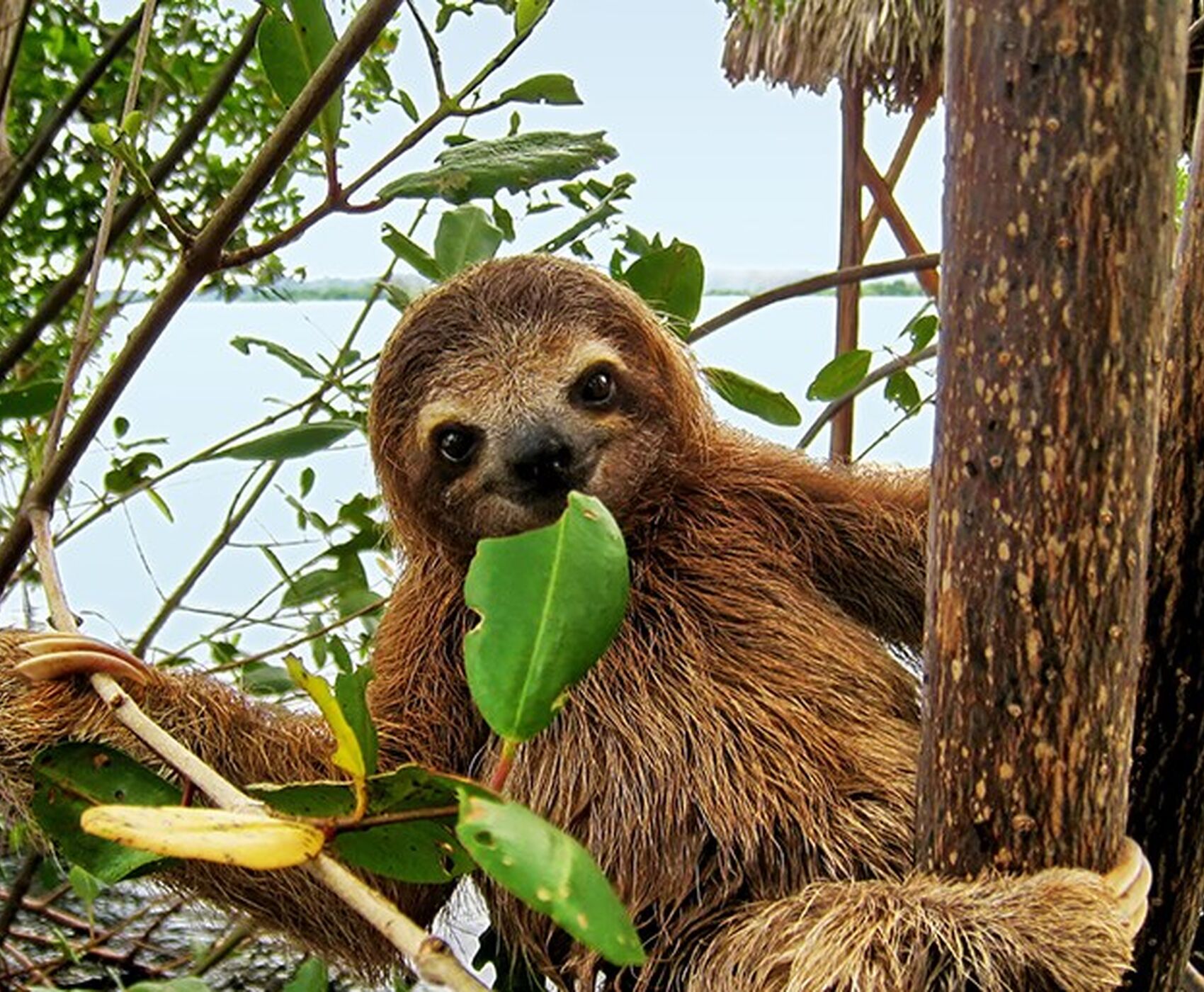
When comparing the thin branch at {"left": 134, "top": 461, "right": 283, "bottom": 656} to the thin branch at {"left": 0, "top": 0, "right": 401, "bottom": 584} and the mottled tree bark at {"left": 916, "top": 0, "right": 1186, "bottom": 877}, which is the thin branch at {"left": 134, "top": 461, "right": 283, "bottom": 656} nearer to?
the thin branch at {"left": 0, "top": 0, "right": 401, "bottom": 584}

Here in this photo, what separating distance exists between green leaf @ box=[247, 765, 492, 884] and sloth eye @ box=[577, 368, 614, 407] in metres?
0.82

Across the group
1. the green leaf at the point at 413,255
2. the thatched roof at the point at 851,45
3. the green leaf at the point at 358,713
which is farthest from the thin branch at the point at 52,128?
the thatched roof at the point at 851,45

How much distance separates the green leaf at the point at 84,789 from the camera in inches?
54.3

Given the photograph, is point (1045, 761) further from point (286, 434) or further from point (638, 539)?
point (286, 434)

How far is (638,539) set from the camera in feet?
6.69

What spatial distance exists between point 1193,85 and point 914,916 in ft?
9.05

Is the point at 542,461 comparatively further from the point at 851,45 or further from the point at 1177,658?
the point at 851,45

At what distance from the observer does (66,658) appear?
1648 millimetres

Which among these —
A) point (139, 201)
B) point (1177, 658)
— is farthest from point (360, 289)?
point (1177, 658)

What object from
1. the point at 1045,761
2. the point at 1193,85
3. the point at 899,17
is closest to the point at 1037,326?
the point at 1045,761

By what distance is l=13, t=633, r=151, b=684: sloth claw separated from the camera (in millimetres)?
1631

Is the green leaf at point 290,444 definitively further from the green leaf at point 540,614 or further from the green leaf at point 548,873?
the green leaf at point 548,873

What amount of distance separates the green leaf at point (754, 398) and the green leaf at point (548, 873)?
1.56 m

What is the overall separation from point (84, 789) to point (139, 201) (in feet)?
4.73
